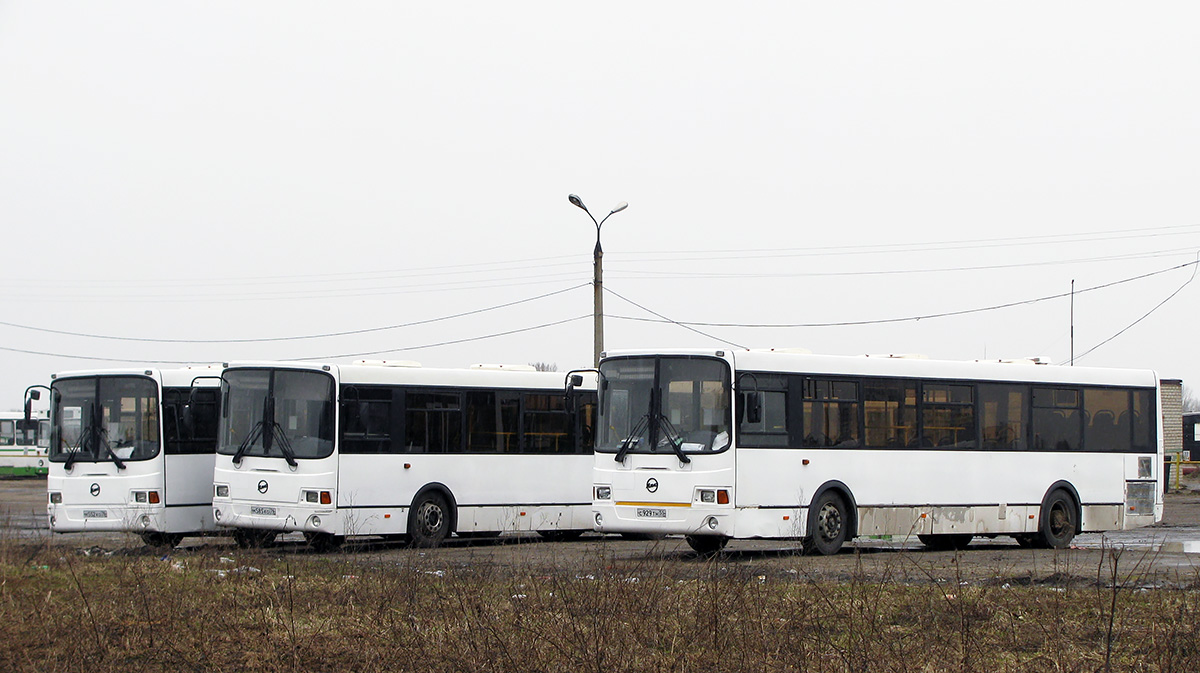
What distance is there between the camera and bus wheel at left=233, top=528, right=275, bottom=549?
20.6 metres

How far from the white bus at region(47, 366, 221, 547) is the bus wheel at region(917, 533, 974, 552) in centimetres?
1094

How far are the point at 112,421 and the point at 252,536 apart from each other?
2.82 m

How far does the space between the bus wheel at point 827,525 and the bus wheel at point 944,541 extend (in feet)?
10.3

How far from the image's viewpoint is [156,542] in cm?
2172

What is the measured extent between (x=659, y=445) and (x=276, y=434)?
5810 millimetres

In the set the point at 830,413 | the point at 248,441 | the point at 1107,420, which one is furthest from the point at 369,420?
the point at 1107,420

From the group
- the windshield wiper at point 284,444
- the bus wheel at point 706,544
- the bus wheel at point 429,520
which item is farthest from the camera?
the bus wheel at point 429,520

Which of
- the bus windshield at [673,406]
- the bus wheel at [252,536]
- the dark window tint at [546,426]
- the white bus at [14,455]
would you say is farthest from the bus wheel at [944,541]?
the white bus at [14,455]

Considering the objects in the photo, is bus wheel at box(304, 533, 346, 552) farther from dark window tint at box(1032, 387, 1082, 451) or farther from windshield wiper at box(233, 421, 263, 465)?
dark window tint at box(1032, 387, 1082, 451)

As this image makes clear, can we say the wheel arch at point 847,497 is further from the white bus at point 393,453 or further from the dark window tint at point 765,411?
the white bus at point 393,453

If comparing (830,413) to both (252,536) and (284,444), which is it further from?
(252,536)

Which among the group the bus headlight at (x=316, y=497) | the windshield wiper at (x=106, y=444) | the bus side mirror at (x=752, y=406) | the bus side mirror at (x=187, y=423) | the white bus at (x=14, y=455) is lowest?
the white bus at (x=14, y=455)

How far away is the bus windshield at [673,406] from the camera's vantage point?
1830cm

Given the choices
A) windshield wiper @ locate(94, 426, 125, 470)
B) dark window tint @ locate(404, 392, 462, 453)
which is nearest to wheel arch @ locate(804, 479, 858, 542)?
dark window tint @ locate(404, 392, 462, 453)
